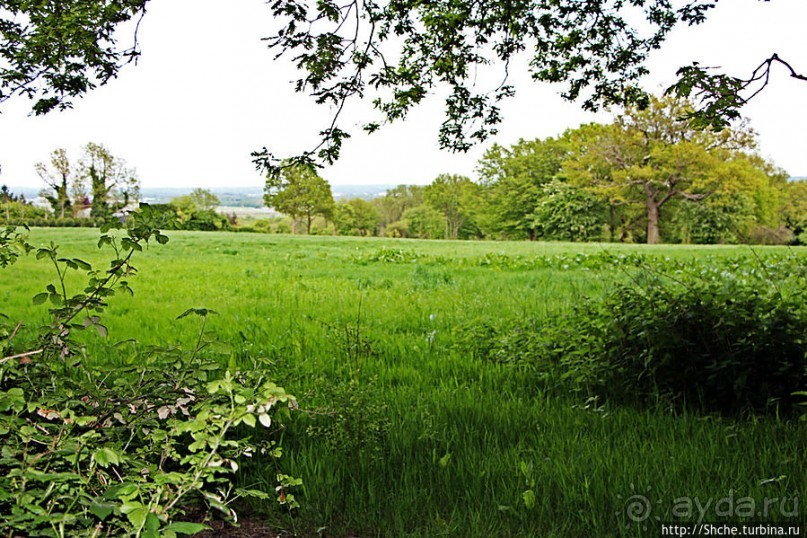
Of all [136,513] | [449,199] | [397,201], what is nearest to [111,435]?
[136,513]

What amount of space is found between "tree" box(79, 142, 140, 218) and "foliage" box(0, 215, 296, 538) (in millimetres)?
44196

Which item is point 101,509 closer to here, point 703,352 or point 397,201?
point 703,352

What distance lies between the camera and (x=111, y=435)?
2.12 metres

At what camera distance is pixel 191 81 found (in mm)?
7527

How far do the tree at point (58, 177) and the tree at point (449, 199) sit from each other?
47.2 meters

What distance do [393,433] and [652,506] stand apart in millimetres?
1413

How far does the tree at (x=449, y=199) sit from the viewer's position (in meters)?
76.1

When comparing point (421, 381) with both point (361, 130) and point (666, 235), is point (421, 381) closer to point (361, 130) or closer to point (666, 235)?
point (361, 130)

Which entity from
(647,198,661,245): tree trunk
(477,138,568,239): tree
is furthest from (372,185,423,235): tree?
(647,198,661,245): tree trunk

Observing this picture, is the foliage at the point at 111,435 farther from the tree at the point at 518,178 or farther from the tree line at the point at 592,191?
the tree at the point at 518,178

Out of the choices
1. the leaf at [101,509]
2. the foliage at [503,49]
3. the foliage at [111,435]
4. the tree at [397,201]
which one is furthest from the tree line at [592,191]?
the leaf at [101,509]

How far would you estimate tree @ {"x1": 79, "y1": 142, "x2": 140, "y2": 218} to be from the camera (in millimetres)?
42688

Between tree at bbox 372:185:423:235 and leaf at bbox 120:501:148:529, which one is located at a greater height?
tree at bbox 372:185:423:235

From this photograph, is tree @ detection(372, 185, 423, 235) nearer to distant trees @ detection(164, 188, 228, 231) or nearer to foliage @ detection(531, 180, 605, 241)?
distant trees @ detection(164, 188, 228, 231)
